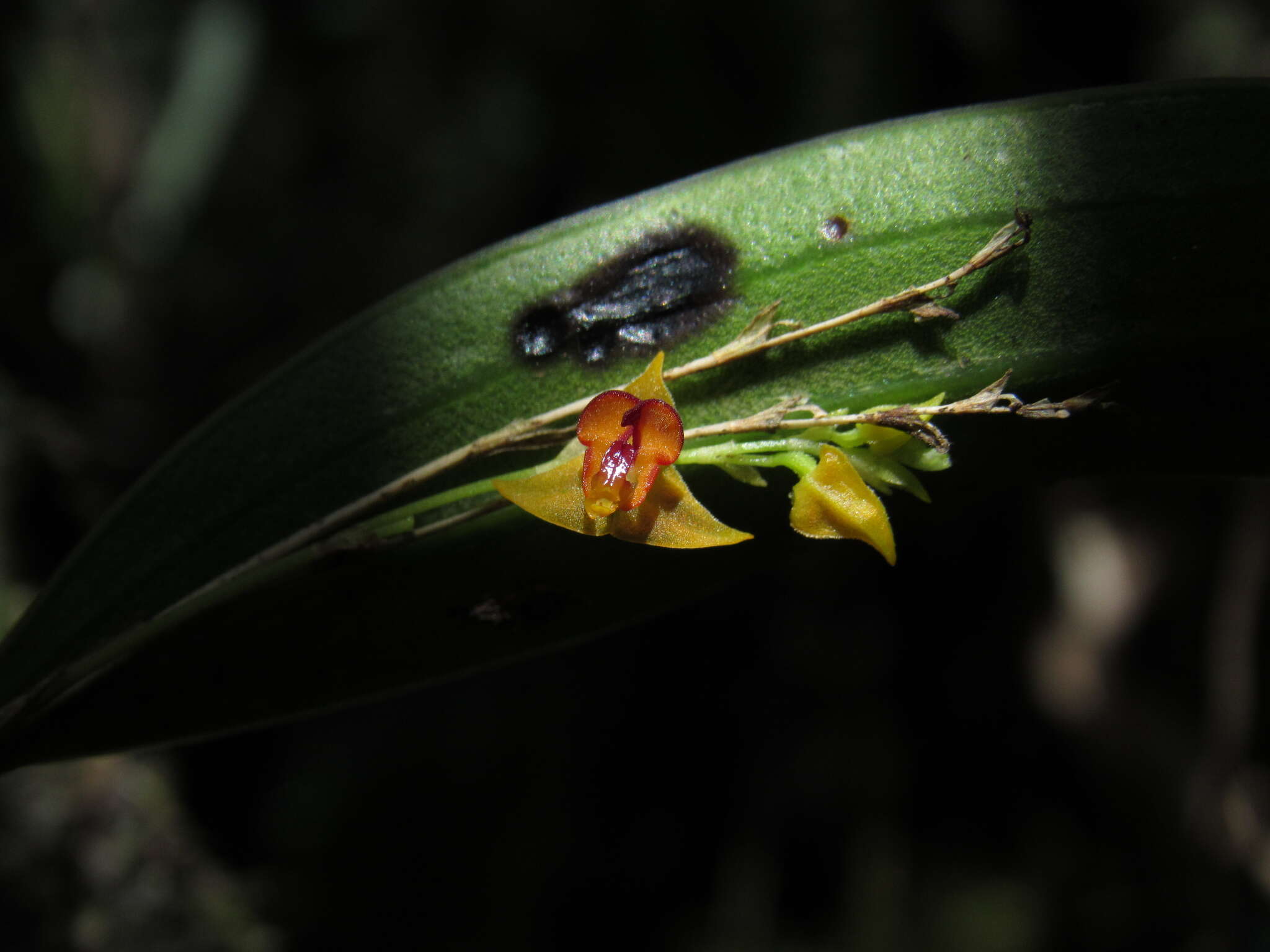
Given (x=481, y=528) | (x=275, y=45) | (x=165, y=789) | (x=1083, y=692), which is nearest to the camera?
(x=481, y=528)

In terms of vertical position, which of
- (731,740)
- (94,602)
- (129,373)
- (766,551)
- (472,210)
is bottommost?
(94,602)

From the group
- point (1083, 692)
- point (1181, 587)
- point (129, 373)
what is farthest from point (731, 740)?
point (129, 373)

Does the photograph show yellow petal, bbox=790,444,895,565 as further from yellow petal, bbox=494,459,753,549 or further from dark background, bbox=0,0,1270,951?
dark background, bbox=0,0,1270,951

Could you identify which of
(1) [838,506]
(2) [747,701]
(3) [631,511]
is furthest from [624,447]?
(2) [747,701]

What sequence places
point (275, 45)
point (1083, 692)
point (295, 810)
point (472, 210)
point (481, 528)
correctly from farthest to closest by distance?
point (275, 45) → point (472, 210) → point (1083, 692) → point (295, 810) → point (481, 528)

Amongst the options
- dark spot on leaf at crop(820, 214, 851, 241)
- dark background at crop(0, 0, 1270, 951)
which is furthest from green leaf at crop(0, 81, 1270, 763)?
dark background at crop(0, 0, 1270, 951)

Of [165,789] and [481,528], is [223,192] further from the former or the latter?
[481,528]

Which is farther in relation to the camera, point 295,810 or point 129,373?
point 129,373
